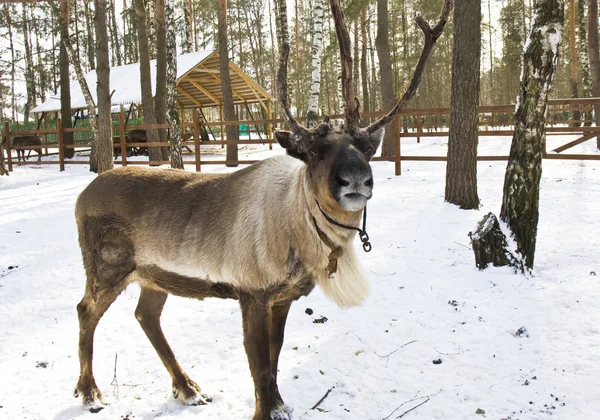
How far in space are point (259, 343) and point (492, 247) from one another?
3.07 meters

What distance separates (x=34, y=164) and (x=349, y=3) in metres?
12.4

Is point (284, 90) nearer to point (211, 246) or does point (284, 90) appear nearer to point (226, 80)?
point (211, 246)

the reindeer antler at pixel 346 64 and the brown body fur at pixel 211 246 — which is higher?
the reindeer antler at pixel 346 64

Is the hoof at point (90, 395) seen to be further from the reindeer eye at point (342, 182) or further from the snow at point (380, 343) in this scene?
the reindeer eye at point (342, 182)

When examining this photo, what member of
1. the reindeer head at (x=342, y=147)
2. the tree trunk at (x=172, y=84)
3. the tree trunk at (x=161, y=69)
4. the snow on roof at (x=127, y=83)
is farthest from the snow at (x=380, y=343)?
the snow on roof at (x=127, y=83)

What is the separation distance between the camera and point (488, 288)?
14.9 feet

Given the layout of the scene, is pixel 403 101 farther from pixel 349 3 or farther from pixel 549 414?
pixel 349 3

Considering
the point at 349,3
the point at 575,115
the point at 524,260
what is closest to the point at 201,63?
the point at 349,3

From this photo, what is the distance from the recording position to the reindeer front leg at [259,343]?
104 inches

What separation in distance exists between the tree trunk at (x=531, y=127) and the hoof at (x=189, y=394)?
10.9 feet

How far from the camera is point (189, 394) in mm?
3090

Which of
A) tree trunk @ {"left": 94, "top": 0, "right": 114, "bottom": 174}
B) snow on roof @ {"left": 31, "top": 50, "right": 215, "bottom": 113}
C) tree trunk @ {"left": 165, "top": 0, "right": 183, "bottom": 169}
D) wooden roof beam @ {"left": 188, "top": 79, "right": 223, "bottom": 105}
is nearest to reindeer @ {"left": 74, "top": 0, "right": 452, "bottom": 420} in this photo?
tree trunk @ {"left": 165, "top": 0, "right": 183, "bottom": 169}

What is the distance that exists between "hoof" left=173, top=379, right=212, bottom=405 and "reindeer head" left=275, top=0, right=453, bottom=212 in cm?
156

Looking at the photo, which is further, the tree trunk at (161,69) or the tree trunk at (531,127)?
the tree trunk at (161,69)
